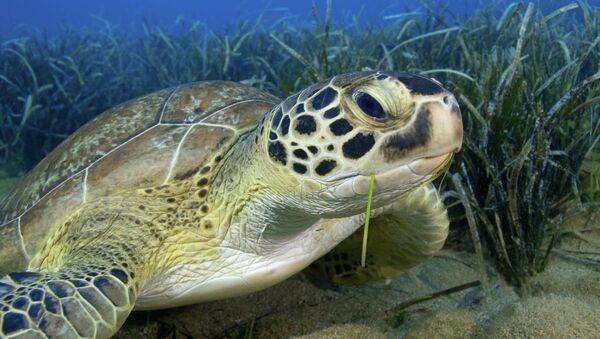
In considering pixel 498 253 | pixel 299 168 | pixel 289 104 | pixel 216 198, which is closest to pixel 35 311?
pixel 216 198

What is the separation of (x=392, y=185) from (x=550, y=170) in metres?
1.35

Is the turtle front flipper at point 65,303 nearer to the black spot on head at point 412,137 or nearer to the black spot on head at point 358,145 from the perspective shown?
the black spot on head at point 358,145

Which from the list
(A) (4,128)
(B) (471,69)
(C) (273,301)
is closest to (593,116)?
(B) (471,69)

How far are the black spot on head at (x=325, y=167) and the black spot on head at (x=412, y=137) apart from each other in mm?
169

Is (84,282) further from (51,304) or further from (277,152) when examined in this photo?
(277,152)

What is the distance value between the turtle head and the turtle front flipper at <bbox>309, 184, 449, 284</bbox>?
636 millimetres

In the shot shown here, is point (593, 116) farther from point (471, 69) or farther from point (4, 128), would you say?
point (4, 128)

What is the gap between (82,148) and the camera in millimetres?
2131

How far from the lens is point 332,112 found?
4.44 feet

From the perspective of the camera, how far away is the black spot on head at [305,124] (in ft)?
4.54

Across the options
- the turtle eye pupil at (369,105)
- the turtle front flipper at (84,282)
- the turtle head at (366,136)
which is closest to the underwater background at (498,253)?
the turtle front flipper at (84,282)

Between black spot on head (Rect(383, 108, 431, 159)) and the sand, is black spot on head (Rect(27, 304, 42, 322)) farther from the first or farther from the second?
black spot on head (Rect(383, 108, 431, 159))

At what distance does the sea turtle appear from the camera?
1.29m

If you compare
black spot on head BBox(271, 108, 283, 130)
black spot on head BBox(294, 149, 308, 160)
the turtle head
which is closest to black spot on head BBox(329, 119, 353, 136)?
the turtle head
